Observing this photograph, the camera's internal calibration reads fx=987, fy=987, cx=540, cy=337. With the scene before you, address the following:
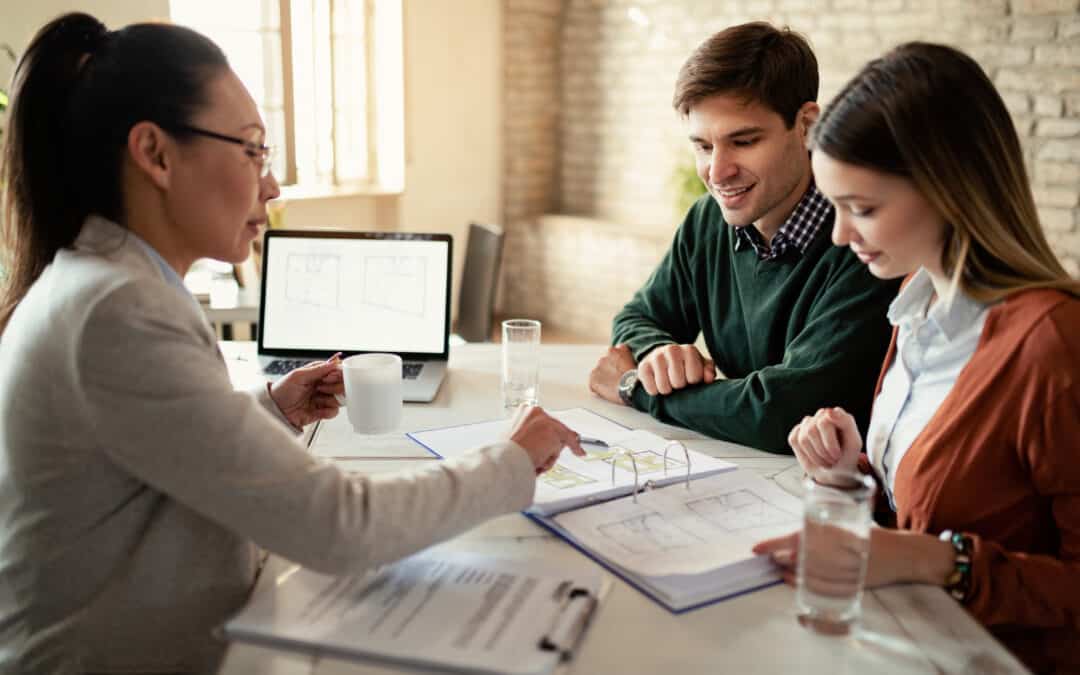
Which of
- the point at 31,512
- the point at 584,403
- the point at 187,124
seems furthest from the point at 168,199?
the point at 584,403

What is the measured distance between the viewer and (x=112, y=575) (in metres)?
1.03

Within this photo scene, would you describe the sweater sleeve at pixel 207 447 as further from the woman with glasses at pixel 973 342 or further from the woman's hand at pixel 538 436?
the woman with glasses at pixel 973 342

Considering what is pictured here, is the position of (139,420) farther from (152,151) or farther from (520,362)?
(520,362)

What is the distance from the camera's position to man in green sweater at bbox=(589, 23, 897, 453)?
63.8 inches

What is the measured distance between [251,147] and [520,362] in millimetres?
782

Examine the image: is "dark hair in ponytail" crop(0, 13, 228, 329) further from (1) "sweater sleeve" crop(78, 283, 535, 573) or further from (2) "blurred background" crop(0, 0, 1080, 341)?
(2) "blurred background" crop(0, 0, 1080, 341)

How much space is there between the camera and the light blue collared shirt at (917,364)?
1.26m

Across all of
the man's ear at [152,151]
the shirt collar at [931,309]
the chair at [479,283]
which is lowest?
the chair at [479,283]

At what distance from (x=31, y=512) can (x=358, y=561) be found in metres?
0.36

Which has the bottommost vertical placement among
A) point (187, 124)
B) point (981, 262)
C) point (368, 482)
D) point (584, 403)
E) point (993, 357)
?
point (584, 403)

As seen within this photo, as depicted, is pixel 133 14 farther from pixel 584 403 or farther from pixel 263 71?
pixel 584 403

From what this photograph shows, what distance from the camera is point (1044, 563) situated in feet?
3.67

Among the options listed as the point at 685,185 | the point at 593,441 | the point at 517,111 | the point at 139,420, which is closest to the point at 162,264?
the point at 139,420

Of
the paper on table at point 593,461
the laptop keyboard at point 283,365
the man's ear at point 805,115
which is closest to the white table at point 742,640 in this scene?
the paper on table at point 593,461
